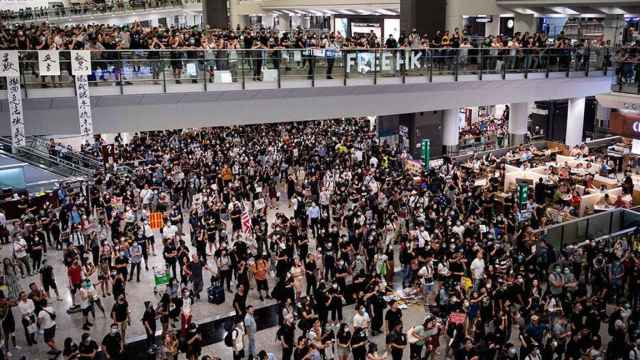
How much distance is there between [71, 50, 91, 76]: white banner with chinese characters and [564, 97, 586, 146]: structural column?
19.2 meters

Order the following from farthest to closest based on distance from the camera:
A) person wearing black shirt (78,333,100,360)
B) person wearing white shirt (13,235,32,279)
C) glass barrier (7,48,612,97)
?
glass barrier (7,48,612,97)
person wearing white shirt (13,235,32,279)
person wearing black shirt (78,333,100,360)

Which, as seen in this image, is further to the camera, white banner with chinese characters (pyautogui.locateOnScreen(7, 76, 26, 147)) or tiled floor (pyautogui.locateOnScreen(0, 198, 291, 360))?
white banner with chinese characters (pyautogui.locateOnScreen(7, 76, 26, 147))

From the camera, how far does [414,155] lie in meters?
26.3

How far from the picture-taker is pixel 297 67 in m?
19.3

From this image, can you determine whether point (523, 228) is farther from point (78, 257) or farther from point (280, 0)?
point (280, 0)

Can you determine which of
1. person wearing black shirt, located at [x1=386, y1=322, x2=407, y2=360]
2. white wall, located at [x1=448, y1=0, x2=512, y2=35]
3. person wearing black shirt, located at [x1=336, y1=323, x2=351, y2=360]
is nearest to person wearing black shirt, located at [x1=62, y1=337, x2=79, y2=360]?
person wearing black shirt, located at [x1=336, y1=323, x2=351, y2=360]

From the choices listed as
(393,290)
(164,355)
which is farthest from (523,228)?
(164,355)

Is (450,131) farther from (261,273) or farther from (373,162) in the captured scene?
(261,273)

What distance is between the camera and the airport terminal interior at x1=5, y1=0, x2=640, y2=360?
453 inches

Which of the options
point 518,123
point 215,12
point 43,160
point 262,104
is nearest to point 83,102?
point 43,160

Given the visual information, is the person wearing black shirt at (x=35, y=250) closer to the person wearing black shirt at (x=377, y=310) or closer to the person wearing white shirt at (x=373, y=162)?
the person wearing black shirt at (x=377, y=310)

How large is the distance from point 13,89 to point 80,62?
1.74 m

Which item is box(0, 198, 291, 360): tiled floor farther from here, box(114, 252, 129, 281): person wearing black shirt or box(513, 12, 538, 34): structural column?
box(513, 12, 538, 34): structural column

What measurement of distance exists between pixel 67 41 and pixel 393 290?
1081 cm
